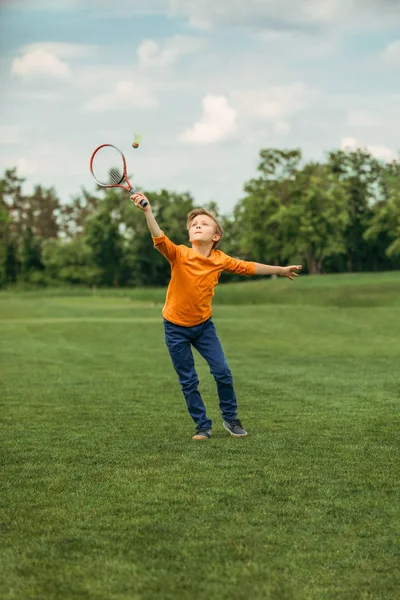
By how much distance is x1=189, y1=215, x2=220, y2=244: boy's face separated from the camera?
746cm

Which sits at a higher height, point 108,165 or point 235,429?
point 108,165

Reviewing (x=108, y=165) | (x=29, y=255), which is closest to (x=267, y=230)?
(x=29, y=255)

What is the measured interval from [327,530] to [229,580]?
94cm

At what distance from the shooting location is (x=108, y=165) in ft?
26.0

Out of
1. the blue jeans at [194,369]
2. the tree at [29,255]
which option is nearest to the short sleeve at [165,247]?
the blue jeans at [194,369]

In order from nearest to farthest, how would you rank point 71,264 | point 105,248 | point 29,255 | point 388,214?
point 388,214 < point 105,248 < point 29,255 < point 71,264

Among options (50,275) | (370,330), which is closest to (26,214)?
(50,275)

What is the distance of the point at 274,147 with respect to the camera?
8619 cm

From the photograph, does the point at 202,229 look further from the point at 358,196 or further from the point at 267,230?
the point at 358,196

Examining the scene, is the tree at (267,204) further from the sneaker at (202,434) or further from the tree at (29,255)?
the sneaker at (202,434)

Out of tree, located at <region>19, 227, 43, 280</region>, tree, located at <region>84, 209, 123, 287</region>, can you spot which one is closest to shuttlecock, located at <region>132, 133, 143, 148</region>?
tree, located at <region>84, 209, 123, 287</region>

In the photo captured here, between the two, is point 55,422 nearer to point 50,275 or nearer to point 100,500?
point 100,500

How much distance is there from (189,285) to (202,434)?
127 cm

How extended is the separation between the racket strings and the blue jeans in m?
1.31
